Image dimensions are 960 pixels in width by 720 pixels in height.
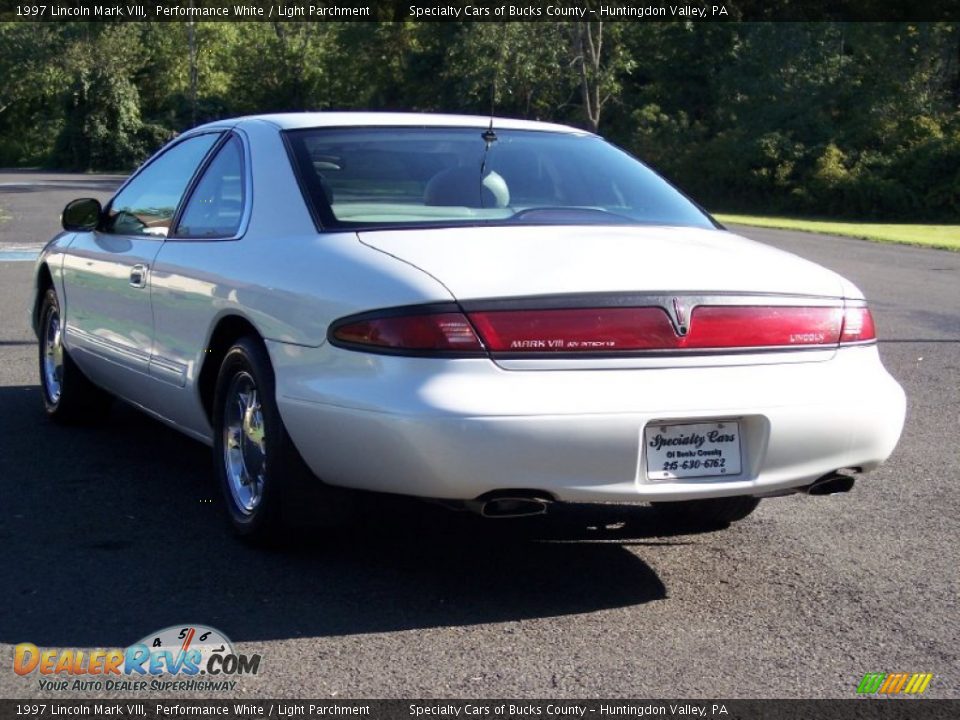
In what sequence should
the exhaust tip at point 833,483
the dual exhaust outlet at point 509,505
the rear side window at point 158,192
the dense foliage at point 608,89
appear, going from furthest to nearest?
the dense foliage at point 608,89
the rear side window at point 158,192
the exhaust tip at point 833,483
the dual exhaust outlet at point 509,505

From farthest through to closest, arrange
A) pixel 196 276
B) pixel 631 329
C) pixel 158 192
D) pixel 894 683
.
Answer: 1. pixel 158 192
2. pixel 196 276
3. pixel 631 329
4. pixel 894 683

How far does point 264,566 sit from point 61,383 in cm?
279

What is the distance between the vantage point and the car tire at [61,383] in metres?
6.95

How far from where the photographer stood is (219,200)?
550 centimetres

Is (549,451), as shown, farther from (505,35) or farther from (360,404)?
(505,35)

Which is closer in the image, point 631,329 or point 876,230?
point 631,329

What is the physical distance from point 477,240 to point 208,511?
68.1 inches

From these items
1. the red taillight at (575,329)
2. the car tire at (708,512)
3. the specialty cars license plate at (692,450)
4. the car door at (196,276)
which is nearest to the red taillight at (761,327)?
the red taillight at (575,329)

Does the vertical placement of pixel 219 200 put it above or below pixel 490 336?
above

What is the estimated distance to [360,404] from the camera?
4141 millimetres

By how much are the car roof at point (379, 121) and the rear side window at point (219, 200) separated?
164 millimetres

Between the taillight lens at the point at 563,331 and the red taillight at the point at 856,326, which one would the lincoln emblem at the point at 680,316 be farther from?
the red taillight at the point at 856,326

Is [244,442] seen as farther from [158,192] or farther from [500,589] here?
[158,192]

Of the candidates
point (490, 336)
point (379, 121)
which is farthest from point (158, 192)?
point (490, 336)
